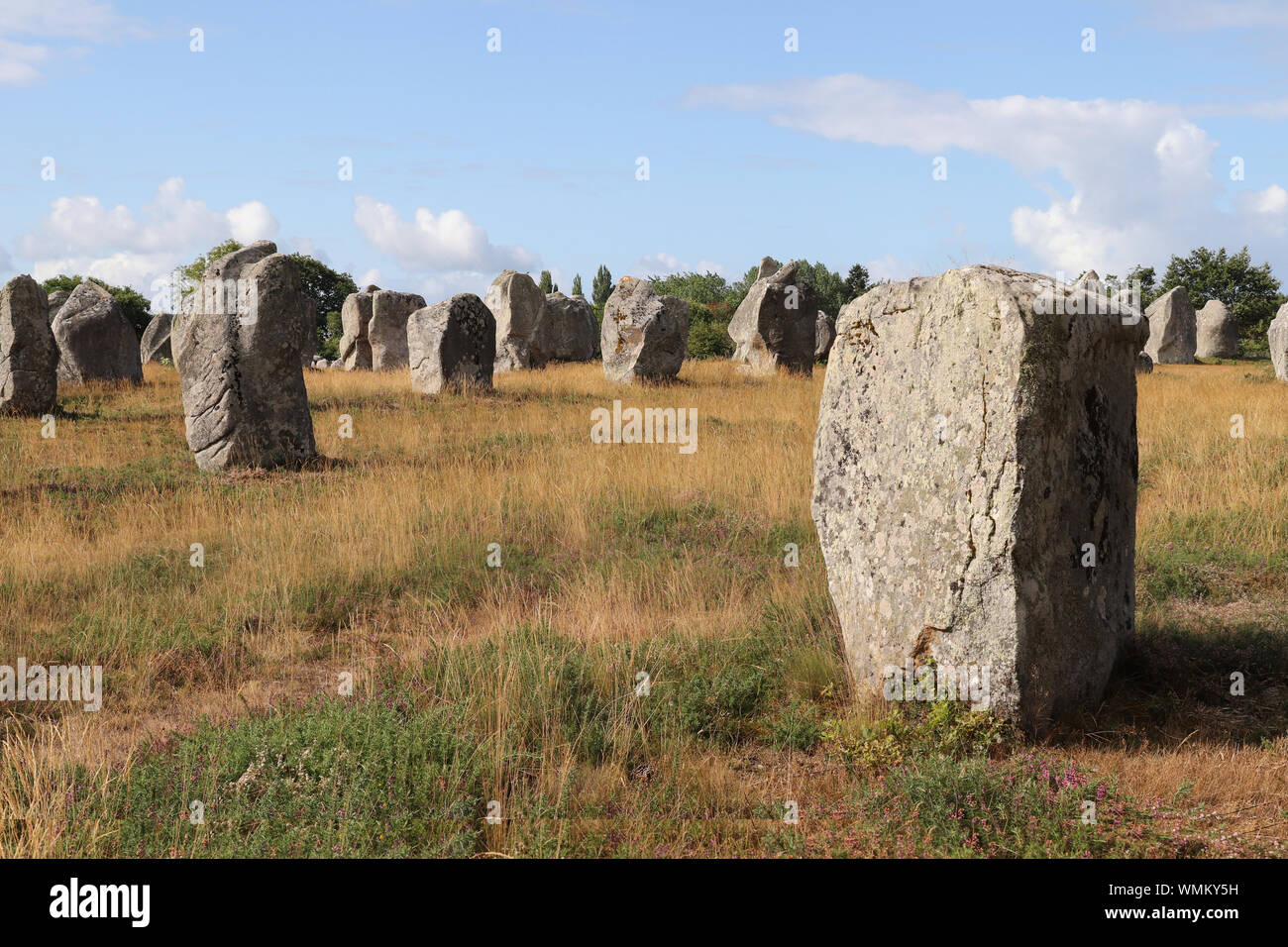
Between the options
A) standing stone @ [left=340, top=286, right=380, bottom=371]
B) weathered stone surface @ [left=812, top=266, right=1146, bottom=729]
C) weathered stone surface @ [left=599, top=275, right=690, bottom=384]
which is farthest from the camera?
standing stone @ [left=340, top=286, right=380, bottom=371]

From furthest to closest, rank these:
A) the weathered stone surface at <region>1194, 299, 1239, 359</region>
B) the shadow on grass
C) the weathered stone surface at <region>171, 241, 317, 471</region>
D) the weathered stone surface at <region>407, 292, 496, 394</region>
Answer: the weathered stone surface at <region>1194, 299, 1239, 359</region> → the weathered stone surface at <region>407, 292, 496, 394</region> → the weathered stone surface at <region>171, 241, 317, 471</region> → the shadow on grass

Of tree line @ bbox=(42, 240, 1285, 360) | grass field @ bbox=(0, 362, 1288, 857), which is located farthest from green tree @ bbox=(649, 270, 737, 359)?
grass field @ bbox=(0, 362, 1288, 857)

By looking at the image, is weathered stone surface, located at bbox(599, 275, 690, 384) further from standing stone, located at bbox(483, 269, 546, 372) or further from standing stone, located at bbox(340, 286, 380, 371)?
standing stone, located at bbox(340, 286, 380, 371)

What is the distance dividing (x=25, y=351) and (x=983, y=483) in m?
17.5

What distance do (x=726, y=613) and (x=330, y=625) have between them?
289 cm

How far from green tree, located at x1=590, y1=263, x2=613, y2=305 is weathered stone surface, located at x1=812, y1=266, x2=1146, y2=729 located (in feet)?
212

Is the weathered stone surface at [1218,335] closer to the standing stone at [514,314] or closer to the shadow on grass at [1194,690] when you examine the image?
the standing stone at [514,314]

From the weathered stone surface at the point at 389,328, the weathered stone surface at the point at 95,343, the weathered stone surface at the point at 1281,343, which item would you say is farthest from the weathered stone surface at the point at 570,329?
the weathered stone surface at the point at 1281,343

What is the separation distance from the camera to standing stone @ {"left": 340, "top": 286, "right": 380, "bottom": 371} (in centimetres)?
3153

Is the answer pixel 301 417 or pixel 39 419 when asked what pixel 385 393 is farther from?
pixel 301 417

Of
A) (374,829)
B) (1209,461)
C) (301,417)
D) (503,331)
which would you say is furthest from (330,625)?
(503,331)

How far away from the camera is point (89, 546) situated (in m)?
9.31

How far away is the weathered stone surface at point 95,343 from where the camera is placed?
883 inches

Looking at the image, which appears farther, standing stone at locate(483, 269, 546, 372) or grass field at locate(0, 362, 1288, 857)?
standing stone at locate(483, 269, 546, 372)
